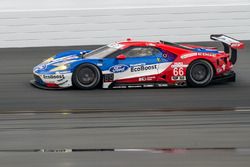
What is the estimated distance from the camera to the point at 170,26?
60.4 feet

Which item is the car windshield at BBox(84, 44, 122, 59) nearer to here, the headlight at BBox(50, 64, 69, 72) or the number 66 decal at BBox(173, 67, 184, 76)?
the headlight at BBox(50, 64, 69, 72)

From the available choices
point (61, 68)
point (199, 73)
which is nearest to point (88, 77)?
point (61, 68)

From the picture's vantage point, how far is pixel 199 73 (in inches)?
467

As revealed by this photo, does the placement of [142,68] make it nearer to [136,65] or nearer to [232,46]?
[136,65]

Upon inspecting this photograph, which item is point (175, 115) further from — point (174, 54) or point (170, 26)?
point (170, 26)

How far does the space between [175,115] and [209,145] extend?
6.55 ft

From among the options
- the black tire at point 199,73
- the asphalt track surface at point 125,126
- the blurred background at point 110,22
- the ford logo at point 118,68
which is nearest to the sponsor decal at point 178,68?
the black tire at point 199,73

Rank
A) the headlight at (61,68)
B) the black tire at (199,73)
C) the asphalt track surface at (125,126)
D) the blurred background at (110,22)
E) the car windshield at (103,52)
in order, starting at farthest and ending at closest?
the blurred background at (110,22) → the black tire at (199,73) → the car windshield at (103,52) → the headlight at (61,68) → the asphalt track surface at (125,126)

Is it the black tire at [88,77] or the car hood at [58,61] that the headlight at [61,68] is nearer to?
the car hood at [58,61]

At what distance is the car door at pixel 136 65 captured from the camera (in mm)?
11555

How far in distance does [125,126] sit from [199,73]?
3.91 metres

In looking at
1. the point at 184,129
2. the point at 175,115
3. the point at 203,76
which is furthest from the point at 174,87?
the point at 184,129

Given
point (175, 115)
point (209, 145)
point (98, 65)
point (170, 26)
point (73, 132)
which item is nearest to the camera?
point (209, 145)

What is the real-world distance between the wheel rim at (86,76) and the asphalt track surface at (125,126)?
9.9 inches
